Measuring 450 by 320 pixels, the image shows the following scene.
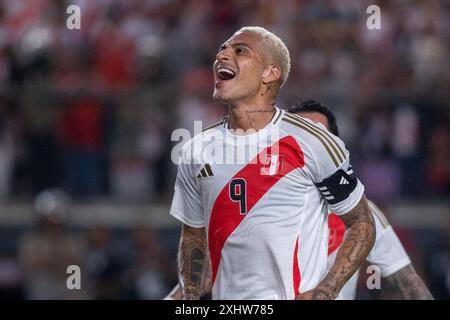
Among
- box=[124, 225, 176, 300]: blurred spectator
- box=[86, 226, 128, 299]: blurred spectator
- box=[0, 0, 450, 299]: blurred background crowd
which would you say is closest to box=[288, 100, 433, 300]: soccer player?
box=[124, 225, 176, 300]: blurred spectator

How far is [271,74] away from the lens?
19.2ft

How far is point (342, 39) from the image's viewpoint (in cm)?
1183

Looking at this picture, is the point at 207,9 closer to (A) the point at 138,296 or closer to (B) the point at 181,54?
(B) the point at 181,54

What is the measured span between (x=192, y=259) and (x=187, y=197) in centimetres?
36

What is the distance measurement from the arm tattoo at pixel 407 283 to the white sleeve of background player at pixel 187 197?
1.47m

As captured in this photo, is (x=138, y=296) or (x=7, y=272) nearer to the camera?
(x=138, y=296)

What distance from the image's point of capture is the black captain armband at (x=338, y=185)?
563 centimetres

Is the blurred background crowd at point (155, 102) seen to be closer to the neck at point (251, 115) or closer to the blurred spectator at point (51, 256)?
the blurred spectator at point (51, 256)

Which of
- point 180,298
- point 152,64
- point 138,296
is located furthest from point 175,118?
point 180,298

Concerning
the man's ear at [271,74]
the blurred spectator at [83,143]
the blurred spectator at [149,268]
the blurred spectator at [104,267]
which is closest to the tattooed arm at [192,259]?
the man's ear at [271,74]

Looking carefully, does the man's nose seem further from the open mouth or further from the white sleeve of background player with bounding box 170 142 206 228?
the white sleeve of background player with bounding box 170 142 206 228

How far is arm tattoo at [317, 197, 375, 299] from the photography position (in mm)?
5496

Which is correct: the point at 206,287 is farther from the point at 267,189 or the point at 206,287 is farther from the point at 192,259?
the point at 267,189

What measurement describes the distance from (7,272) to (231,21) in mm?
3795
